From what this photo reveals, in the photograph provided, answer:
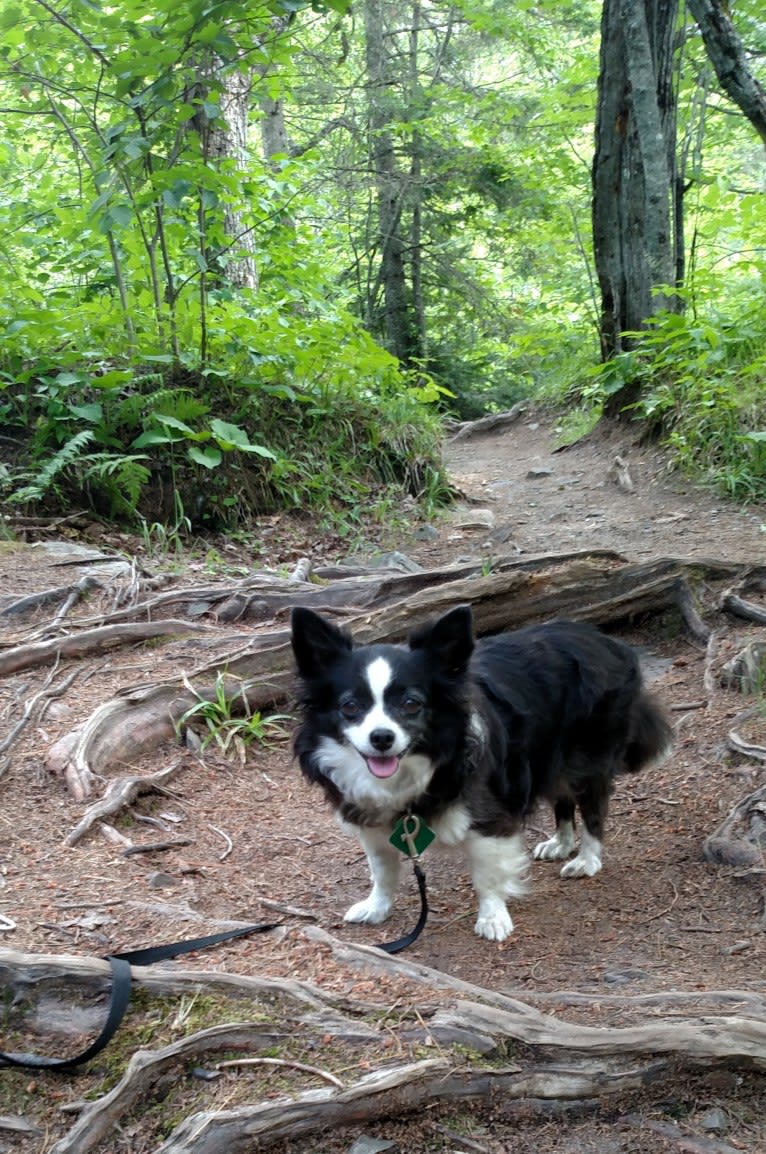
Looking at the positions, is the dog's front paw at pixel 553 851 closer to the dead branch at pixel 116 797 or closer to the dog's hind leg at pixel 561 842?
the dog's hind leg at pixel 561 842

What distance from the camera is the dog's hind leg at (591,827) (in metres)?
4.14

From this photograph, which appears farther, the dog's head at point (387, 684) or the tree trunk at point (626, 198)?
the tree trunk at point (626, 198)

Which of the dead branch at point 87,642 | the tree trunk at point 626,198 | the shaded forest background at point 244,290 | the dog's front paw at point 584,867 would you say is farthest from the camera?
the tree trunk at point 626,198

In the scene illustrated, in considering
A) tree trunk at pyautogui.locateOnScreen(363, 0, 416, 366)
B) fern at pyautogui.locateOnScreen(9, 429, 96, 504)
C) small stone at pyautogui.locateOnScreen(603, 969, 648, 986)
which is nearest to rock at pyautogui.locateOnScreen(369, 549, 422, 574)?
fern at pyautogui.locateOnScreen(9, 429, 96, 504)

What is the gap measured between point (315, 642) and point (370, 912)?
1069mm

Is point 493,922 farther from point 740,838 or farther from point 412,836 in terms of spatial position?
point 740,838

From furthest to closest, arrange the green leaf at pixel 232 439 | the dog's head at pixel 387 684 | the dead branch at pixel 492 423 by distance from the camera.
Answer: the dead branch at pixel 492 423 < the green leaf at pixel 232 439 < the dog's head at pixel 387 684

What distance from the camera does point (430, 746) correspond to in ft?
11.4

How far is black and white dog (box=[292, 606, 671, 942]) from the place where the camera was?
342cm

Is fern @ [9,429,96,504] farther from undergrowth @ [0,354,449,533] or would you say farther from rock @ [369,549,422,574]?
rock @ [369,549,422,574]

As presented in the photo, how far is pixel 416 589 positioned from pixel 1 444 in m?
4.21

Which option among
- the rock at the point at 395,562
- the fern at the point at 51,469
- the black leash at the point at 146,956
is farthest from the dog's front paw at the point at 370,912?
the fern at the point at 51,469

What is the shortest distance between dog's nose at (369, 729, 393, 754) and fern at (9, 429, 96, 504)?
17.4ft

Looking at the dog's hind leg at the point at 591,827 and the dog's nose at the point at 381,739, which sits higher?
the dog's nose at the point at 381,739
